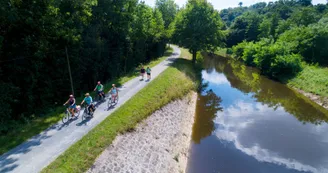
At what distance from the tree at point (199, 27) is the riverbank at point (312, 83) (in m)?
14.9

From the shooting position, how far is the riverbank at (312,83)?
101 feet

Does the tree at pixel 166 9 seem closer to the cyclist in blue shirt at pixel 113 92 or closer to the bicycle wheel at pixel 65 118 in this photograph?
the cyclist in blue shirt at pixel 113 92

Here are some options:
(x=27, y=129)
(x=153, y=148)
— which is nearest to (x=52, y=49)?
(x=27, y=129)

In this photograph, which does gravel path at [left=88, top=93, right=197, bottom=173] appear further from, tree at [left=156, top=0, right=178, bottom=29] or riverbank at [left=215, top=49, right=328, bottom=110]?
tree at [left=156, top=0, right=178, bottom=29]

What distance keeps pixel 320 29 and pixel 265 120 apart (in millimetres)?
28231

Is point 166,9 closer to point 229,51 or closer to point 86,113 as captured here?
point 229,51

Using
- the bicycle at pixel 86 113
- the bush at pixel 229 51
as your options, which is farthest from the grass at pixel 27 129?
the bush at pixel 229 51

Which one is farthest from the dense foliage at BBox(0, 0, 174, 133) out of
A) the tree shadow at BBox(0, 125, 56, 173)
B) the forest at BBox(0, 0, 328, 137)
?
the tree shadow at BBox(0, 125, 56, 173)

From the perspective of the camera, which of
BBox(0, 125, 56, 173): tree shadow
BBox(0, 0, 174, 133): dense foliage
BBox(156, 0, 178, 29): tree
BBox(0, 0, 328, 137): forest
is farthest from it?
BBox(156, 0, 178, 29): tree

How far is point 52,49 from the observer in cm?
1856

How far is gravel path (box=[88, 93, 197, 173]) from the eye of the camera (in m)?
13.1

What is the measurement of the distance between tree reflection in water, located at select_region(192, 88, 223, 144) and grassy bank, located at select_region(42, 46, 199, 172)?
268cm

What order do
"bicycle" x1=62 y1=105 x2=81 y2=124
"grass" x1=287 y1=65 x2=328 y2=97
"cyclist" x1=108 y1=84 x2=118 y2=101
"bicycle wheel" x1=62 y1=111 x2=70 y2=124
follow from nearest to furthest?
"bicycle wheel" x1=62 y1=111 x2=70 y2=124
"bicycle" x1=62 y1=105 x2=81 y2=124
"cyclist" x1=108 y1=84 x2=118 y2=101
"grass" x1=287 y1=65 x2=328 y2=97

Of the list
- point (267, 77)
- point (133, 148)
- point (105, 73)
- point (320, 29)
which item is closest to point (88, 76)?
point (105, 73)
